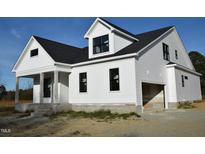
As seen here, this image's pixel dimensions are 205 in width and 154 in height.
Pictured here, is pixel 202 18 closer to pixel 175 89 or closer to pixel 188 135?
pixel 175 89

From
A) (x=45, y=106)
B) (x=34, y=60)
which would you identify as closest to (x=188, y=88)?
(x=45, y=106)

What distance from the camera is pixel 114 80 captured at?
41.0ft

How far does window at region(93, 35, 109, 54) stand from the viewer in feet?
46.3

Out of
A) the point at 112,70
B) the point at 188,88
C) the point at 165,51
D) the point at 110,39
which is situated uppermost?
the point at 110,39

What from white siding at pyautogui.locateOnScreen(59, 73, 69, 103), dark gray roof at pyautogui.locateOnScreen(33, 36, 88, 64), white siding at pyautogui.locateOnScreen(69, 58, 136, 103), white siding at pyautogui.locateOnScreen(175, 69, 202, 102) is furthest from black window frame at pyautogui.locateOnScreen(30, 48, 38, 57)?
white siding at pyautogui.locateOnScreen(175, 69, 202, 102)

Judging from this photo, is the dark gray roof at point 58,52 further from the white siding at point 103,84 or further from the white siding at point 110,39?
the white siding at point 110,39

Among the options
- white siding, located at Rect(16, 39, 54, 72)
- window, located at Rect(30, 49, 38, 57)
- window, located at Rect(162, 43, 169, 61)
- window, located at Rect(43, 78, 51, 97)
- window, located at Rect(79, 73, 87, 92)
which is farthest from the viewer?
window, located at Rect(43, 78, 51, 97)

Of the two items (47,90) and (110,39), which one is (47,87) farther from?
(110,39)

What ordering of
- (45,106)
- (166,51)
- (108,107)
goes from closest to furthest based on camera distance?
(108,107) → (45,106) → (166,51)

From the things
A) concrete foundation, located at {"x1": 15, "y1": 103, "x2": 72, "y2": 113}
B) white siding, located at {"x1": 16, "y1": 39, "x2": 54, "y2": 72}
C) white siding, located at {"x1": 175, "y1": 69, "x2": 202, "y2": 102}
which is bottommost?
concrete foundation, located at {"x1": 15, "y1": 103, "x2": 72, "y2": 113}

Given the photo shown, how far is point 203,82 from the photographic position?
30.7 m

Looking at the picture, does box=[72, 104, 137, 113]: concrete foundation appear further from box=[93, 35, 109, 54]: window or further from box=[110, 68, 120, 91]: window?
box=[93, 35, 109, 54]: window

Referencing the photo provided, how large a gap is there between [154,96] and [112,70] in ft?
17.5
